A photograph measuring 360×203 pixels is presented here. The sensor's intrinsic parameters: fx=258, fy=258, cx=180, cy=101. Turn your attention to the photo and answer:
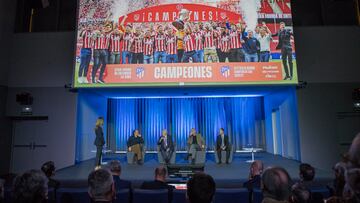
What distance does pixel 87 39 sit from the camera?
7348mm

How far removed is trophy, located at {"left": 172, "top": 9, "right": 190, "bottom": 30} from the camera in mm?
7289

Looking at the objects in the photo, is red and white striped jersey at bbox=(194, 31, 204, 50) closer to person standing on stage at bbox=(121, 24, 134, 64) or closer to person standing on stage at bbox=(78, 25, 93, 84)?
person standing on stage at bbox=(121, 24, 134, 64)

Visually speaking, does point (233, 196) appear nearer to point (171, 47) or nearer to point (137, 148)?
point (171, 47)

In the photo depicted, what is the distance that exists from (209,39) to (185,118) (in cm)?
515

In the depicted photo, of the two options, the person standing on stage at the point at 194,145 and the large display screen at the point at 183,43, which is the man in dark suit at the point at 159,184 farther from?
the person standing on stage at the point at 194,145

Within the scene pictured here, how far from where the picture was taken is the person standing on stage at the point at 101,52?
718 cm

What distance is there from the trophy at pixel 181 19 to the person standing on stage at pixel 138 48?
1.01 meters

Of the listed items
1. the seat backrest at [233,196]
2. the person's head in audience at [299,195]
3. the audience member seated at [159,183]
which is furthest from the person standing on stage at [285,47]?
the person's head in audience at [299,195]

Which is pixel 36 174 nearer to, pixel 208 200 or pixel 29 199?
pixel 29 199

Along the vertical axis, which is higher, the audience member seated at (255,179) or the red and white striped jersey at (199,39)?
the red and white striped jersey at (199,39)

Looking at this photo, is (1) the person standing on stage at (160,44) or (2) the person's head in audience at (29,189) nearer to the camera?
(2) the person's head in audience at (29,189)

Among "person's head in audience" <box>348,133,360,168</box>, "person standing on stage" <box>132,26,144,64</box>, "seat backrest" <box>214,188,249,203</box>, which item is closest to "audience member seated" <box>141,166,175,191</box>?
"seat backrest" <box>214,188,249,203</box>

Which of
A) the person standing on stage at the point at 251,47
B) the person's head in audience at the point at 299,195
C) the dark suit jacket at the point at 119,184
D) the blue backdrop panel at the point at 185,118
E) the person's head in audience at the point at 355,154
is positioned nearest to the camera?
the person's head in audience at the point at 355,154

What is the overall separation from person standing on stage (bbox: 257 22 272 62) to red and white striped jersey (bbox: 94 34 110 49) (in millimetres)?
4231
